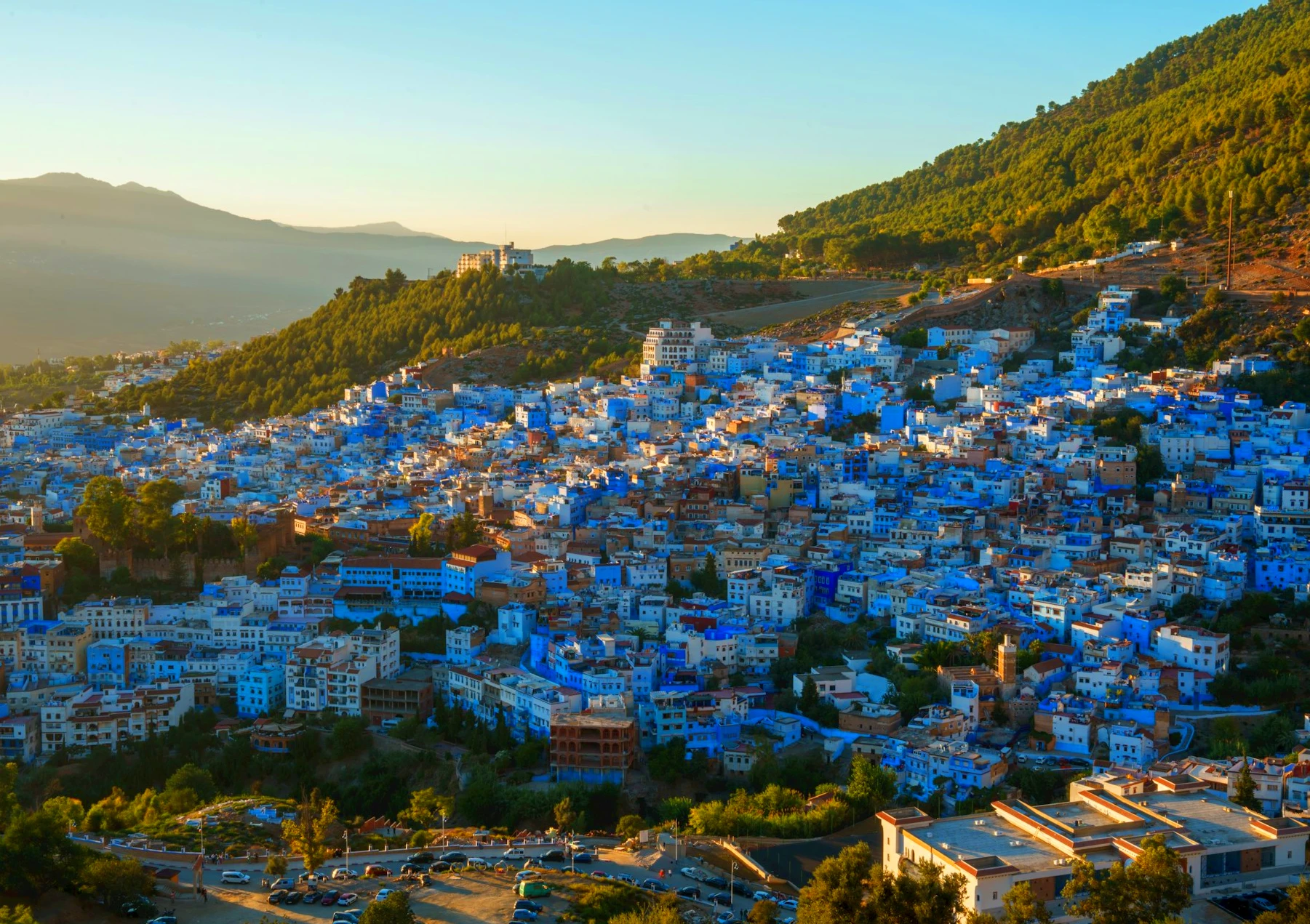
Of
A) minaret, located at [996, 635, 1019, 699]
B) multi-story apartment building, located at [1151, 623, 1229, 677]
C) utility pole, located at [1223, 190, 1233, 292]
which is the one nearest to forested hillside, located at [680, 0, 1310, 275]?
utility pole, located at [1223, 190, 1233, 292]

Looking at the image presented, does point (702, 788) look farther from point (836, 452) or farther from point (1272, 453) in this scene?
point (1272, 453)

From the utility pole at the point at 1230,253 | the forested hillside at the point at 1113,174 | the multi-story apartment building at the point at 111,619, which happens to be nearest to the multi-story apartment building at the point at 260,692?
the multi-story apartment building at the point at 111,619

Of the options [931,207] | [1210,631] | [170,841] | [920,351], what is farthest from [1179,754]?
[931,207]

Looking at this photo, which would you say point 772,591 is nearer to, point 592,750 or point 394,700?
point 592,750

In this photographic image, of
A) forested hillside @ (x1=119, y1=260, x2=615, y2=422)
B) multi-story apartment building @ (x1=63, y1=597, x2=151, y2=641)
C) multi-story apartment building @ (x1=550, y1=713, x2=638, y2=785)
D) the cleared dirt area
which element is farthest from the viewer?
the cleared dirt area

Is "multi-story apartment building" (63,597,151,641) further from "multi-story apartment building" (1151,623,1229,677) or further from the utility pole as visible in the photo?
the utility pole

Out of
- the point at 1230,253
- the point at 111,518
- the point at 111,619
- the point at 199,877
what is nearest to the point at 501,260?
A: the point at 1230,253
